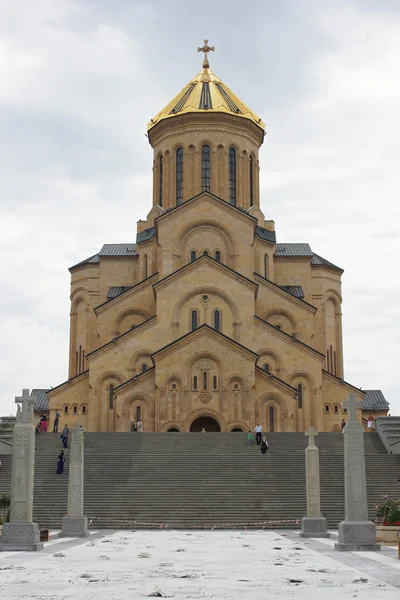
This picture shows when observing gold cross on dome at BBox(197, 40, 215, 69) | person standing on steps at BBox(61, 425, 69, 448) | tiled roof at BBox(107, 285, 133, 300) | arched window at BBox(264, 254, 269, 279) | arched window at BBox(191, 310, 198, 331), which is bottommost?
person standing on steps at BBox(61, 425, 69, 448)

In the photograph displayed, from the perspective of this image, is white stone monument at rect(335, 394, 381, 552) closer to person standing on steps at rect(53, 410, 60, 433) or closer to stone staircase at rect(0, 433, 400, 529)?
stone staircase at rect(0, 433, 400, 529)

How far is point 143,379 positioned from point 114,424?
9.18 ft

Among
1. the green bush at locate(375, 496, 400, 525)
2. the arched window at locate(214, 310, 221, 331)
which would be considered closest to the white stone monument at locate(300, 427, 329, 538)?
the green bush at locate(375, 496, 400, 525)

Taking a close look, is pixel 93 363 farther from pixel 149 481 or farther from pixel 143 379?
pixel 149 481

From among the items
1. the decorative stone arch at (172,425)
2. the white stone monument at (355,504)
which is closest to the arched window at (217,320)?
the decorative stone arch at (172,425)

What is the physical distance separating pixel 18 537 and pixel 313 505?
25.8 ft

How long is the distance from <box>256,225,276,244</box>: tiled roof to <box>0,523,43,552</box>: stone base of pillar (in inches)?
1328

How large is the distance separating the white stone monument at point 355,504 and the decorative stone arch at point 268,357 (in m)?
24.3

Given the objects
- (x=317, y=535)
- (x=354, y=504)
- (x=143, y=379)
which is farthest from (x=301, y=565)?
(x=143, y=379)

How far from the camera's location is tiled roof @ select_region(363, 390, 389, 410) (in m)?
54.1

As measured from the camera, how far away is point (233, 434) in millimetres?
34969

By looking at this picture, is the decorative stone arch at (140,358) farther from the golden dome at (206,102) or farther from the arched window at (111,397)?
the golden dome at (206,102)

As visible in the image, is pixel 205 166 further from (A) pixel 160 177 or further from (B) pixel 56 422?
(B) pixel 56 422

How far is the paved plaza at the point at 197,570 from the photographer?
1090 cm
